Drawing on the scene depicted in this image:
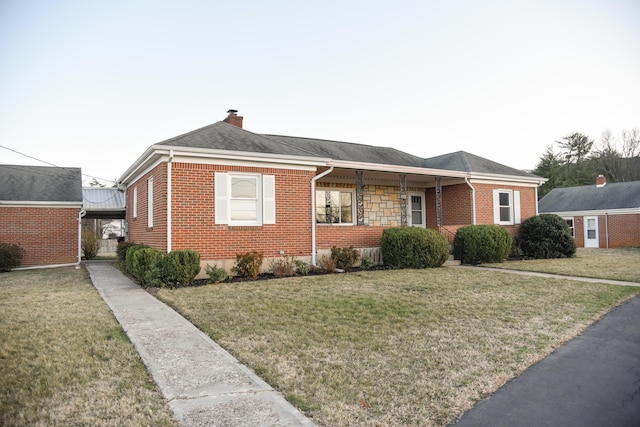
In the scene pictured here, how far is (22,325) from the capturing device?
618cm

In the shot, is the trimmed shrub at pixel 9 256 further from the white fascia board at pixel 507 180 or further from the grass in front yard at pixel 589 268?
the white fascia board at pixel 507 180

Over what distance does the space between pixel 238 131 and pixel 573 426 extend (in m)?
11.9

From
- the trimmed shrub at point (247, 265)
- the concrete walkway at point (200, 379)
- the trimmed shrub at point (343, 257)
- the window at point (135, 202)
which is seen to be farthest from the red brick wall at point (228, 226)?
the window at point (135, 202)

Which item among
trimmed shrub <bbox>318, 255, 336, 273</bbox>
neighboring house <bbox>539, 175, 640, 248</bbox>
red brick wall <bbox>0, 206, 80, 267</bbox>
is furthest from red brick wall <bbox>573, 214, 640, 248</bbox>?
red brick wall <bbox>0, 206, 80, 267</bbox>

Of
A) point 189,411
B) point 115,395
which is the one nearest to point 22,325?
point 115,395

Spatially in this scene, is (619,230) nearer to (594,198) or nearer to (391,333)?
(594,198)

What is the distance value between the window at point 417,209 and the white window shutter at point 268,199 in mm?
8350

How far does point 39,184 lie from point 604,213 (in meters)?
32.1

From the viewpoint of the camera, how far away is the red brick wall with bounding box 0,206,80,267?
16609 mm

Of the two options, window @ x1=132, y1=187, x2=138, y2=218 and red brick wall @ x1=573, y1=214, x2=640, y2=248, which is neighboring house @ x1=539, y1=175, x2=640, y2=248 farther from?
Answer: window @ x1=132, y1=187, x2=138, y2=218

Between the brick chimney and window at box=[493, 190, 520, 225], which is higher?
the brick chimney

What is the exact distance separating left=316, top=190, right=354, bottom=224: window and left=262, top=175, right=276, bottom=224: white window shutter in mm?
4077

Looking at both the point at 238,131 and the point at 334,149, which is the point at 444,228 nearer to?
the point at 334,149

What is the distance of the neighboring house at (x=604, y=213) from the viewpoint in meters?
25.8
